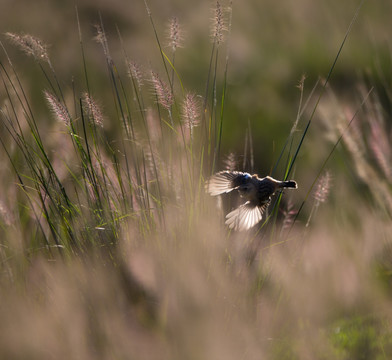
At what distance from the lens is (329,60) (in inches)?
132

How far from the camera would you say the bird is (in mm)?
1010

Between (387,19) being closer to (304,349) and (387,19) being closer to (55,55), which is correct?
(55,55)

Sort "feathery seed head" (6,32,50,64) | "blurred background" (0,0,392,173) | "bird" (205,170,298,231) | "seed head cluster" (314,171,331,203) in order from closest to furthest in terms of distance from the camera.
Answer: "bird" (205,170,298,231) → "feathery seed head" (6,32,50,64) → "seed head cluster" (314,171,331,203) → "blurred background" (0,0,392,173)

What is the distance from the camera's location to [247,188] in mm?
1017

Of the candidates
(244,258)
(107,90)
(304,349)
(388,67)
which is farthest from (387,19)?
(304,349)

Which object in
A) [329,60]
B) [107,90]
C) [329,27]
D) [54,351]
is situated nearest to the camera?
[54,351]

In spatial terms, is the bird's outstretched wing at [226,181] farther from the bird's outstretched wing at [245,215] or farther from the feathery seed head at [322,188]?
the feathery seed head at [322,188]

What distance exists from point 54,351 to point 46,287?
0.27m

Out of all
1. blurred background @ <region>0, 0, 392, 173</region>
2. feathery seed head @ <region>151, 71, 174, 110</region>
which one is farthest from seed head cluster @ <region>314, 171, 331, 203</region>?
blurred background @ <region>0, 0, 392, 173</region>

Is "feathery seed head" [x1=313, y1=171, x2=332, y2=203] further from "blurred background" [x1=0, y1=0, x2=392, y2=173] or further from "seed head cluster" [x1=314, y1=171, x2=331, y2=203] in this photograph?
"blurred background" [x1=0, y1=0, x2=392, y2=173]

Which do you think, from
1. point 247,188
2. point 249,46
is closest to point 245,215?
point 247,188

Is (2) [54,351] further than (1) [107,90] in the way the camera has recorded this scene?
No

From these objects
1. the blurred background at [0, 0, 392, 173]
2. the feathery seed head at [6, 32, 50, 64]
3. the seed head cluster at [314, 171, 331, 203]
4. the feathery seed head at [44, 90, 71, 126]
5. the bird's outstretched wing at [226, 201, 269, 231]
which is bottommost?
the blurred background at [0, 0, 392, 173]

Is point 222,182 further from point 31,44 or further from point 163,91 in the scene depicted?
point 31,44
